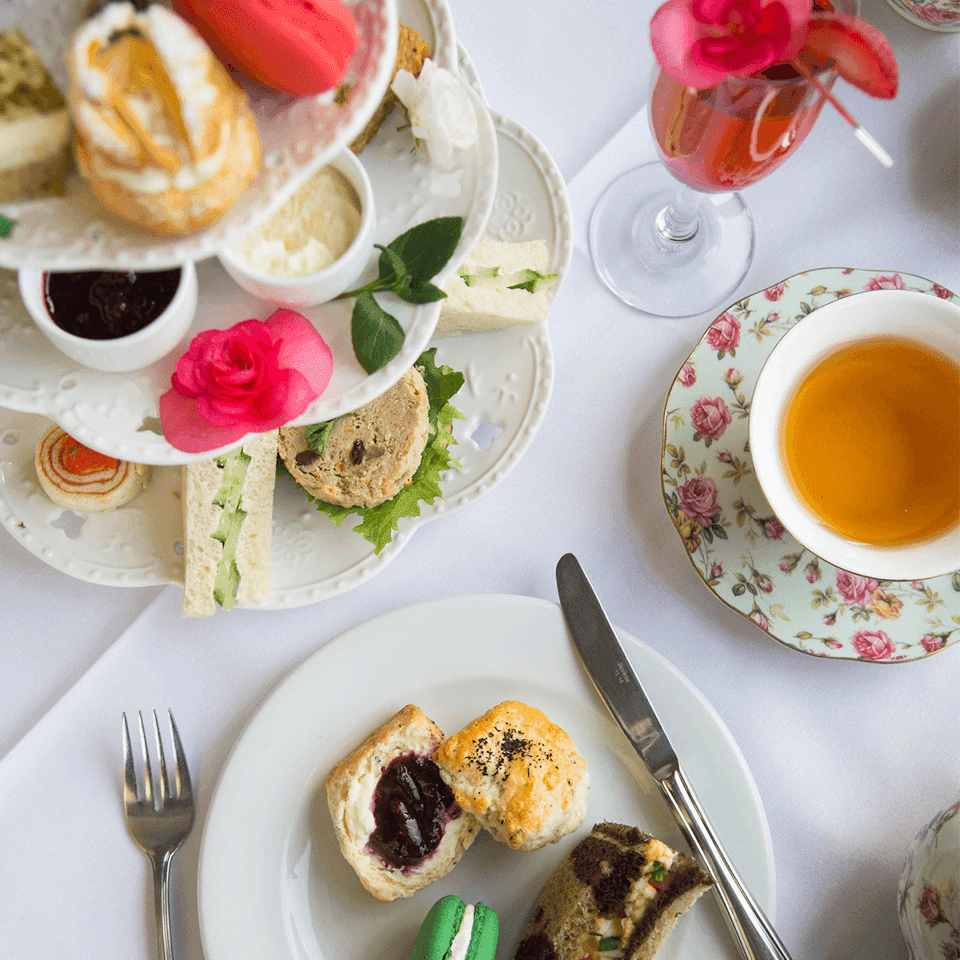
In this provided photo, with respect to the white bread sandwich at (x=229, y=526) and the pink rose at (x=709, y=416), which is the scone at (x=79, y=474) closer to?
the white bread sandwich at (x=229, y=526)

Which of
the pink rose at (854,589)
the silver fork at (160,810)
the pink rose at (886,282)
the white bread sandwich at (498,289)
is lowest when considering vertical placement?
the silver fork at (160,810)

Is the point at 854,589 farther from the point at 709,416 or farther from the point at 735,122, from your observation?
the point at 735,122

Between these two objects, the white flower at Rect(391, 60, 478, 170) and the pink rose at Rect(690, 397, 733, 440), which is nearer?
the white flower at Rect(391, 60, 478, 170)

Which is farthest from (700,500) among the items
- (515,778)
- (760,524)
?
(515,778)

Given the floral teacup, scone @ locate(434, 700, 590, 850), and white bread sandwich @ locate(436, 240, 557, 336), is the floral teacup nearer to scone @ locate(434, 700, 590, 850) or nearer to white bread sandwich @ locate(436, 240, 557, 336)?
scone @ locate(434, 700, 590, 850)

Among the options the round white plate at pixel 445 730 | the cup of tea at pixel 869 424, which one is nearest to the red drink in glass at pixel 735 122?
the cup of tea at pixel 869 424

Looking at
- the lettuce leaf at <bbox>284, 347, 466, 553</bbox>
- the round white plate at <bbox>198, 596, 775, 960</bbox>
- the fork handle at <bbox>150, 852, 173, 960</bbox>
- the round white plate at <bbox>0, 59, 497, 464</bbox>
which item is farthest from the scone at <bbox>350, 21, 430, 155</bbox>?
the fork handle at <bbox>150, 852, 173, 960</bbox>

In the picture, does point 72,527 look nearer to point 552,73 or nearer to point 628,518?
point 628,518
